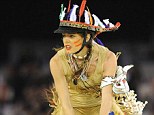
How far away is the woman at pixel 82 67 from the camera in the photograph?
3.97 meters

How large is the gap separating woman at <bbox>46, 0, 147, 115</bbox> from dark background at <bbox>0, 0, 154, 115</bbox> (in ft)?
9.26

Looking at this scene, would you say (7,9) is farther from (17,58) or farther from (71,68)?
(71,68)

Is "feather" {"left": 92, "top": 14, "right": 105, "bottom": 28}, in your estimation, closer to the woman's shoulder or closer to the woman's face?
the woman's face

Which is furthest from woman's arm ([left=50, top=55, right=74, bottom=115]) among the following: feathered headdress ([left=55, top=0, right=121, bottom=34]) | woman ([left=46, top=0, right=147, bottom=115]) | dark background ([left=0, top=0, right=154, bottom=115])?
dark background ([left=0, top=0, right=154, bottom=115])

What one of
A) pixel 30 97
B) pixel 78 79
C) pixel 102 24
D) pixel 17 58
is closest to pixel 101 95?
pixel 78 79

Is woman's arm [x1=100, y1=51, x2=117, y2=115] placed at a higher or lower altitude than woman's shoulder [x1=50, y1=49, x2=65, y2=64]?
lower

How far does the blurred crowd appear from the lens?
262 inches

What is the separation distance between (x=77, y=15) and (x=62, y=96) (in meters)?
0.53

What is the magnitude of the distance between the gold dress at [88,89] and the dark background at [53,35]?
280 cm

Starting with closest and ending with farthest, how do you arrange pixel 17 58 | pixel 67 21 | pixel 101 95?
1. pixel 67 21
2. pixel 101 95
3. pixel 17 58

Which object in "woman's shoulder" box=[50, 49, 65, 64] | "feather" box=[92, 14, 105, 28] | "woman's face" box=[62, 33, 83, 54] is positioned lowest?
"woman's shoulder" box=[50, 49, 65, 64]

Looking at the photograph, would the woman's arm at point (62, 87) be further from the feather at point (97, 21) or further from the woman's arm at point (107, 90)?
the feather at point (97, 21)

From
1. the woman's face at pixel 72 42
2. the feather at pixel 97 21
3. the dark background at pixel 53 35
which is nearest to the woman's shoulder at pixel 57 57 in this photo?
the woman's face at pixel 72 42

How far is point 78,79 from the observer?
4.14 m
